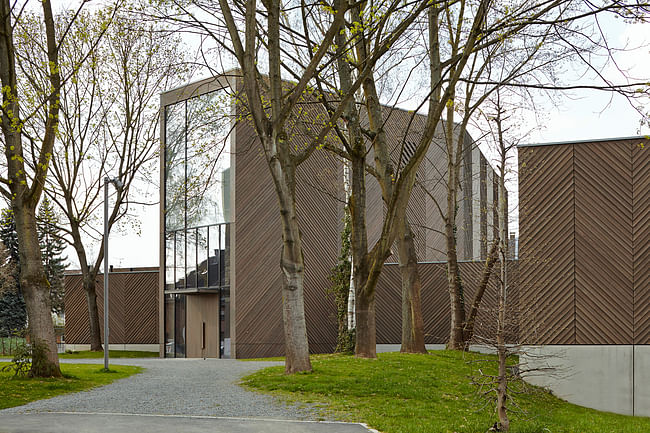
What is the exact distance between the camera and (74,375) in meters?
15.8

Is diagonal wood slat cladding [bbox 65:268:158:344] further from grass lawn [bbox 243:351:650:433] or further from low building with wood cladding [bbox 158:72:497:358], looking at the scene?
grass lawn [bbox 243:351:650:433]

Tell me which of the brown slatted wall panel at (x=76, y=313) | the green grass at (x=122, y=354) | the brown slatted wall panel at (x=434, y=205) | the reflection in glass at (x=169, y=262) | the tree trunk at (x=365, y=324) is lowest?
the green grass at (x=122, y=354)

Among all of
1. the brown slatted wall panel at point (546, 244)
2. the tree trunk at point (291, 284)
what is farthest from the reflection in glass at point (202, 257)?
the brown slatted wall panel at point (546, 244)

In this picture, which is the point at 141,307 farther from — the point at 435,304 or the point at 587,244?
the point at 587,244

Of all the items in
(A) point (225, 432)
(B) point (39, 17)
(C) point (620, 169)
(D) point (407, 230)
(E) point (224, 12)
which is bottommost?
(A) point (225, 432)

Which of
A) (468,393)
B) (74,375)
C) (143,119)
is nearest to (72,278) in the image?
(143,119)

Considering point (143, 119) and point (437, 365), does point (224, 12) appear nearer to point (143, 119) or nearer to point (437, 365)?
point (437, 365)

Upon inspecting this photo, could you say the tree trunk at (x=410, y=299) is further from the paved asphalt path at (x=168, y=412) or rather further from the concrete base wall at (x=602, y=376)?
the paved asphalt path at (x=168, y=412)

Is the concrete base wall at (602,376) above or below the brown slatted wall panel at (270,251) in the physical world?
below

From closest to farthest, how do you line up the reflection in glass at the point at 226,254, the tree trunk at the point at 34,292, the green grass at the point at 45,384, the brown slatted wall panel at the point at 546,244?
the green grass at the point at 45,384 < the tree trunk at the point at 34,292 < the brown slatted wall panel at the point at 546,244 < the reflection in glass at the point at 226,254

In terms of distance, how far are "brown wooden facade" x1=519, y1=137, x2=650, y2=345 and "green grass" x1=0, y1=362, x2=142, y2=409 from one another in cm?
971

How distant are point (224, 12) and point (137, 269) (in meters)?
21.1

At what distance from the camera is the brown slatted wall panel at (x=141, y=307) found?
31.6 meters

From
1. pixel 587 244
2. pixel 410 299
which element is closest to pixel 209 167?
pixel 410 299
